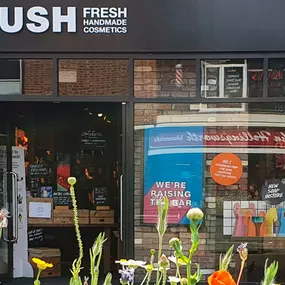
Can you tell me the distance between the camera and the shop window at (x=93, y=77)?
5.11m

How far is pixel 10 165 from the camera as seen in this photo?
19.6ft

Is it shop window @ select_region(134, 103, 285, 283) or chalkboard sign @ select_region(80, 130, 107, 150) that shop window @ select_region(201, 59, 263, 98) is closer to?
shop window @ select_region(134, 103, 285, 283)

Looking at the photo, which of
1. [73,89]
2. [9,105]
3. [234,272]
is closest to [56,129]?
[9,105]

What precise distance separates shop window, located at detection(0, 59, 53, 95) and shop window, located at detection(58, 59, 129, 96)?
14 cm

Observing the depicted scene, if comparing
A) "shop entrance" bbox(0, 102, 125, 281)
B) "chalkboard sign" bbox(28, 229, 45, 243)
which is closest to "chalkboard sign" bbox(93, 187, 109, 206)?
"shop entrance" bbox(0, 102, 125, 281)

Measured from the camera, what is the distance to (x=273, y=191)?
5289mm

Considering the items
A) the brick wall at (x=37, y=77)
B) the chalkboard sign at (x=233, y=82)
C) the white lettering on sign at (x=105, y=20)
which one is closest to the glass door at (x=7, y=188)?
the brick wall at (x=37, y=77)

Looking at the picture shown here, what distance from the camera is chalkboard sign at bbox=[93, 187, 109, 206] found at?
6.51m

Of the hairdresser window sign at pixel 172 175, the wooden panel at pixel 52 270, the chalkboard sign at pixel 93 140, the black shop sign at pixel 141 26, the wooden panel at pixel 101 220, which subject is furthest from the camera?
the chalkboard sign at pixel 93 140

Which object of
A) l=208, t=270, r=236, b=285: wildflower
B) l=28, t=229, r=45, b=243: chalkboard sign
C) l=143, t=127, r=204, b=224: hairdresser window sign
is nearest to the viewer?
l=208, t=270, r=236, b=285: wildflower

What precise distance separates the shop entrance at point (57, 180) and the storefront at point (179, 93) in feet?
2.94

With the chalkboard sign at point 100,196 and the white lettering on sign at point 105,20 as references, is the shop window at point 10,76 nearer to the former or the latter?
the white lettering on sign at point 105,20

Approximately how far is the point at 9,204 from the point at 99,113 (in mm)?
1557

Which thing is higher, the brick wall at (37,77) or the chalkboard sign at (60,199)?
the brick wall at (37,77)
